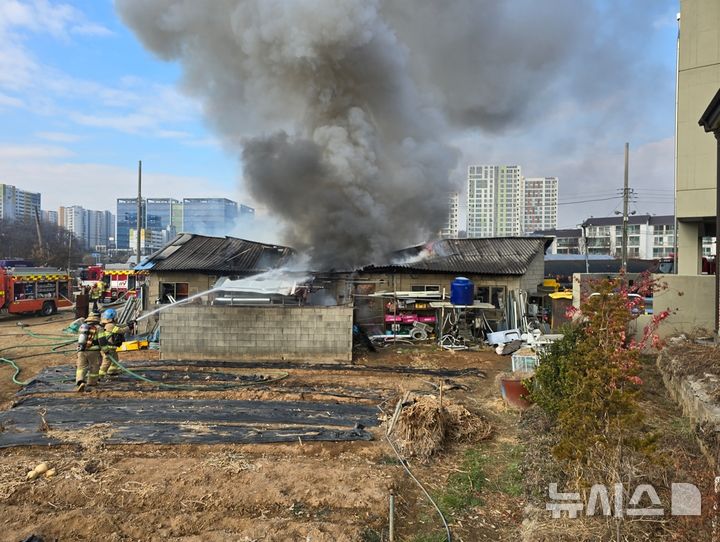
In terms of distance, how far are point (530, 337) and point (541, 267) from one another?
741 centimetres

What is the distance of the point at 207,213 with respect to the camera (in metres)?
54.4

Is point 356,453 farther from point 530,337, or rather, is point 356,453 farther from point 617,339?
point 530,337

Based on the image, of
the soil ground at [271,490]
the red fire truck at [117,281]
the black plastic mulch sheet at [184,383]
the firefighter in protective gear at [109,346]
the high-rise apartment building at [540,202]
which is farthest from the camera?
the high-rise apartment building at [540,202]

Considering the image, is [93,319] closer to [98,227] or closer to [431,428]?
[431,428]

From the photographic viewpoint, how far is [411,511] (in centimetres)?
434

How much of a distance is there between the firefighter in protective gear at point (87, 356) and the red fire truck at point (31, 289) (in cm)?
1270

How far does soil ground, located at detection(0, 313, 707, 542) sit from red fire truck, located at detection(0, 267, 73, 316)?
1594 centimetres

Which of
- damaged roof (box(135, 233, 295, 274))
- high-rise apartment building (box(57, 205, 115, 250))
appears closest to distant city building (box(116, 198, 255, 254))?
damaged roof (box(135, 233, 295, 274))

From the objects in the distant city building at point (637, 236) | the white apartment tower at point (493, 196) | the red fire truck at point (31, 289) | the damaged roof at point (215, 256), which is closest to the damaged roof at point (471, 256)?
the damaged roof at point (215, 256)

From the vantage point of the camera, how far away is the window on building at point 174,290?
53.5 ft

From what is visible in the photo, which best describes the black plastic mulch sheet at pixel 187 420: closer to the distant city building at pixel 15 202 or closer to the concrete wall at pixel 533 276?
the concrete wall at pixel 533 276

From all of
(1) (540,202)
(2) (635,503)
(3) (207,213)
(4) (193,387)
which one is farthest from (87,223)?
(2) (635,503)

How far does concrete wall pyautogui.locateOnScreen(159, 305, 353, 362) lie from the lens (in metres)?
11.3

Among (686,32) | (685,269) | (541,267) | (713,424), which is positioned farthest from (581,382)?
(541,267)
